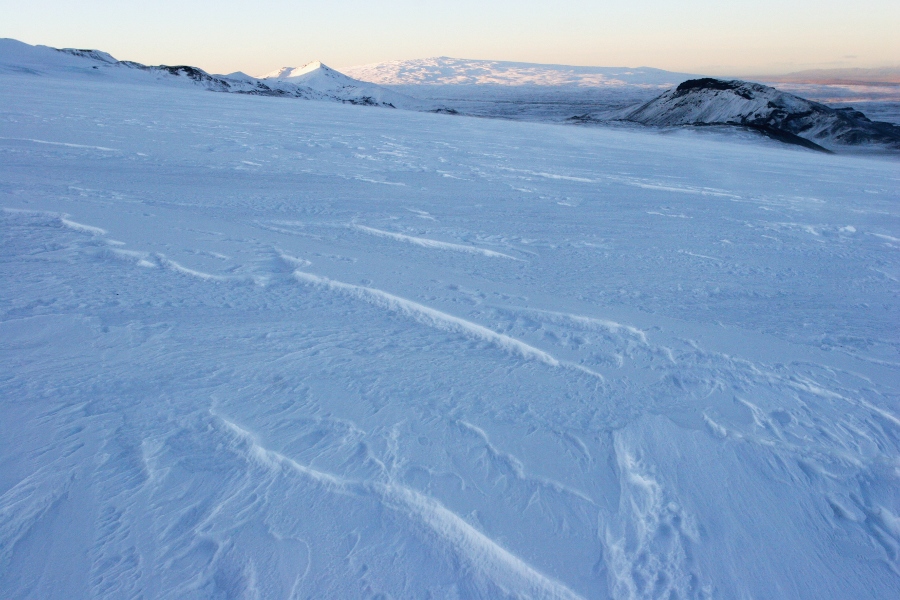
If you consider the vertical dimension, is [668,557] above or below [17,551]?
below

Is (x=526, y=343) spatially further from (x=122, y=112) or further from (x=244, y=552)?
(x=122, y=112)

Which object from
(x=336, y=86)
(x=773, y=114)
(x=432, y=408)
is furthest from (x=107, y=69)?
(x=773, y=114)

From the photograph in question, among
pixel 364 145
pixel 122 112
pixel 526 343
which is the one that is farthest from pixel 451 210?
pixel 122 112

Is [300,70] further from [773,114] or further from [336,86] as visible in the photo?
[773,114]

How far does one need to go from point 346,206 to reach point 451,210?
1.04 meters

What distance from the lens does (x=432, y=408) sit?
2311 millimetres

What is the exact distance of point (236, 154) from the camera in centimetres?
839

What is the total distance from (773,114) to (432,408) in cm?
6319

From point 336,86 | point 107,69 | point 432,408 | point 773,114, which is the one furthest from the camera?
point 336,86

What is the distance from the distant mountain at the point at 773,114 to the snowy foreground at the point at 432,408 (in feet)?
179

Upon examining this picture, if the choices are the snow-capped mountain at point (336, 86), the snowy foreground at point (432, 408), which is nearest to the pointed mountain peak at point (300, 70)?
the snow-capped mountain at point (336, 86)

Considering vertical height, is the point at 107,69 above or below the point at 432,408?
below

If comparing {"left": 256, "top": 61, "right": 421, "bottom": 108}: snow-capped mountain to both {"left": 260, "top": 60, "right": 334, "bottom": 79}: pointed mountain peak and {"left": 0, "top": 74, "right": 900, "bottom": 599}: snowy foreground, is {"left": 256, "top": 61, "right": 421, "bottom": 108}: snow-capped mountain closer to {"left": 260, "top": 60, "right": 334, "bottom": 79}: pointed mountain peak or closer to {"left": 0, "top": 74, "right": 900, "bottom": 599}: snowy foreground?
{"left": 260, "top": 60, "right": 334, "bottom": 79}: pointed mountain peak

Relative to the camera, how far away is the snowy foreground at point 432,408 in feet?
5.41
